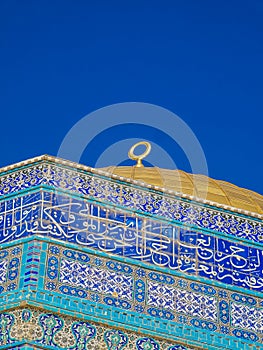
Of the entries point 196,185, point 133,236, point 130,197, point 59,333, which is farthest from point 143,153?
point 59,333

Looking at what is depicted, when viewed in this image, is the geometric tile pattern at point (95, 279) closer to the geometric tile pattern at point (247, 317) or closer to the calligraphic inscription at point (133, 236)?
the calligraphic inscription at point (133, 236)

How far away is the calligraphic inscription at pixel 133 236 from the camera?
7961 millimetres

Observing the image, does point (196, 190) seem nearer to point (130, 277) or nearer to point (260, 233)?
point (260, 233)

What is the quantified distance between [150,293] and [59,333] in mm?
833

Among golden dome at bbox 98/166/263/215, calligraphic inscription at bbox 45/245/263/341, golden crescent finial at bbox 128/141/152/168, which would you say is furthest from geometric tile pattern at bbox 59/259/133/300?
golden dome at bbox 98/166/263/215

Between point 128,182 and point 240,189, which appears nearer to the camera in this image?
point 128,182

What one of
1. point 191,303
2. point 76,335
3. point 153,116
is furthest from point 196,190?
point 76,335

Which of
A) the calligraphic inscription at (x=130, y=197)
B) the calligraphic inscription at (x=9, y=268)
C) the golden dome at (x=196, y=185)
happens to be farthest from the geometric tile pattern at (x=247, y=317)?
the golden dome at (x=196, y=185)

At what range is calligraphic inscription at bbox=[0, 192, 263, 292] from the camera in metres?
7.96

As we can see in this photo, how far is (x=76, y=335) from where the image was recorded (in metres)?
7.50

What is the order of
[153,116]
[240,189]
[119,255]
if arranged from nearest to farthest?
[119,255]
[153,116]
[240,189]

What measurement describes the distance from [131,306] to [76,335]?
0.51 meters

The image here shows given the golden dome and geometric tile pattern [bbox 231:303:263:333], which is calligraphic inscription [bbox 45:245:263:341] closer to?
geometric tile pattern [bbox 231:303:263:333]

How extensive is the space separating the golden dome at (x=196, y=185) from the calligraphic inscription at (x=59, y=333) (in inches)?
114
